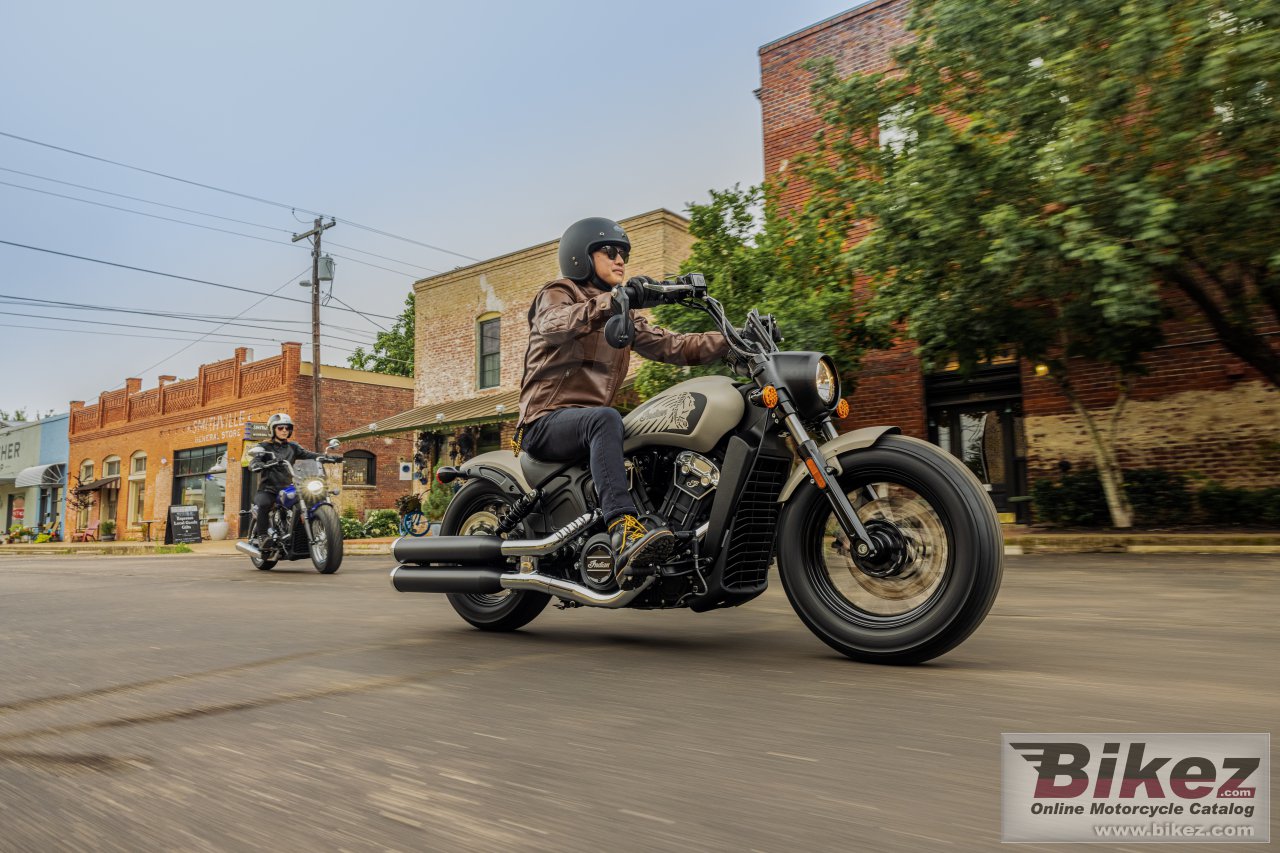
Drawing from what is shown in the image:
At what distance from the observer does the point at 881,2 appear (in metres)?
16.9

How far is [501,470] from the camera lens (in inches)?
169

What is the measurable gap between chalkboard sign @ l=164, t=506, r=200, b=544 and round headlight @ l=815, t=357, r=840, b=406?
23641 mm

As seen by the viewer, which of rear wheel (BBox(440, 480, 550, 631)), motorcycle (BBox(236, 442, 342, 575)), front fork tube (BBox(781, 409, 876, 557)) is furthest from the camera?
motorcycle (BBox(236, 442, 342, 575))

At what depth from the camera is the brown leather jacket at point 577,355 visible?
13.0 ft

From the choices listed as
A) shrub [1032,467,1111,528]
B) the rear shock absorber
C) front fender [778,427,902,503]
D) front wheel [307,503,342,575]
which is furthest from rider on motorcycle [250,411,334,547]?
shrub [1032,467,1111,528]

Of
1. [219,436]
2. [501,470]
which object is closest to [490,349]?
[219,436]

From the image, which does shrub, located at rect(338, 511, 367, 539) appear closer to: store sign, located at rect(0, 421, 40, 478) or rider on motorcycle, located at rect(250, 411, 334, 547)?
rider on motorcycle, located at rect(250, 411, 334, 547)

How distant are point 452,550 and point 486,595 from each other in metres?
0.41

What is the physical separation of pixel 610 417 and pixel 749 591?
0.95 m

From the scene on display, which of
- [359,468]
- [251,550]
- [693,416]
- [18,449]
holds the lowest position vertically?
[251,550]

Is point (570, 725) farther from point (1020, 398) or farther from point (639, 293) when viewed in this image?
point (1020, 398)

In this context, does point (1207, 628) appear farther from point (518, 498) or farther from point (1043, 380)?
point (1043, 380)

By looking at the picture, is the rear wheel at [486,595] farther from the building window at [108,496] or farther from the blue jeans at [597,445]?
the building window at [108,496]

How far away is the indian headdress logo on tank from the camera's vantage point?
3.50 m
